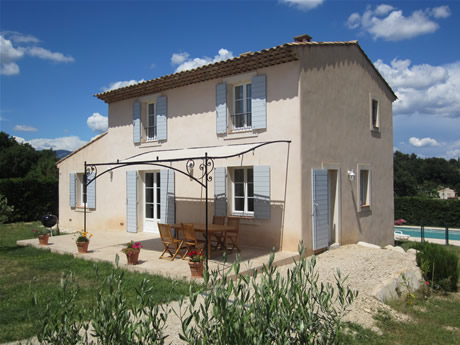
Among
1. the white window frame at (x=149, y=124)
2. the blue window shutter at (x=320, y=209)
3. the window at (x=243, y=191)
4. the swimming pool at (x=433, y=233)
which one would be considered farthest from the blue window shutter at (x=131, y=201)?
the swimming pool at (x=433, y=233)

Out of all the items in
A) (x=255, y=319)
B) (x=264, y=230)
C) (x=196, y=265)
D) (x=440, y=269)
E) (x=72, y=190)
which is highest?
(x=72, y=190)

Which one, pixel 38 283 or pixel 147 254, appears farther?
pixel 147 254

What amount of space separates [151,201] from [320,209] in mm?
7112

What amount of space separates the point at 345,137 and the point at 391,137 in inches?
177

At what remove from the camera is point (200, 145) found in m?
13.5

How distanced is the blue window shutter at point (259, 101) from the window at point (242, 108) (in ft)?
1.80

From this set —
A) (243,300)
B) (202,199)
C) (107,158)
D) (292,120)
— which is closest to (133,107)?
(107,158)

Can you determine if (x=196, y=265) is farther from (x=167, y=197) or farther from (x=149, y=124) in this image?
(x=149, y=124)

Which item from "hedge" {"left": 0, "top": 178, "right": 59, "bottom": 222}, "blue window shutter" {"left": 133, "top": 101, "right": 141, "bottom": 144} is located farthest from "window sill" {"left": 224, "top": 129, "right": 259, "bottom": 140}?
"hedge" {"left": 0, "top": 178, "right": 59, "bottom": 222}

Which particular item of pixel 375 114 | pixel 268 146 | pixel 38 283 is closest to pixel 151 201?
pixel 268 146

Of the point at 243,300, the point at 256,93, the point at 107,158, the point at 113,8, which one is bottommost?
the point at 243,300

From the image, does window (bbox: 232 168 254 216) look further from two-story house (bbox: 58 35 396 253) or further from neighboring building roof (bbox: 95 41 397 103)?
neighboring building roof (bbox: 95 41 397 103)

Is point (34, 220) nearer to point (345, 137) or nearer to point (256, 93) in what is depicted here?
point (256, 93)

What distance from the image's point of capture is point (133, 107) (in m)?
16.0
